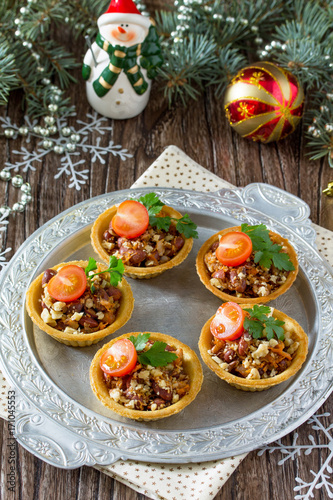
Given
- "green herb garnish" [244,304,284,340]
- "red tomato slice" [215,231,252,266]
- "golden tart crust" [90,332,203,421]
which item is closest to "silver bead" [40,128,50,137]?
"red tomato slice" [215,231,252,266]

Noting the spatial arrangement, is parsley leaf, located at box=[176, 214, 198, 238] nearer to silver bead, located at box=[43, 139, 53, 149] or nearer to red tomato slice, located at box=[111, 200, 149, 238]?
red tomato slice, located at box=[111, 200, 149, 238]

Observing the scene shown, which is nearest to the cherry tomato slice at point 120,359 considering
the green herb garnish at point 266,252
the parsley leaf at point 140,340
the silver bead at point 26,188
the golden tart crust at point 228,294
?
the parsley leaf at point 140,340

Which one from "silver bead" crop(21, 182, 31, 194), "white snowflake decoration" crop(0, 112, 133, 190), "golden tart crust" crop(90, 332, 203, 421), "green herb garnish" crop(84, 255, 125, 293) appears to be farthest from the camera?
"white snowflake decoration" crop(0, 112, 133, 190)

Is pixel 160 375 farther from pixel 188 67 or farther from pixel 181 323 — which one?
pixel 188 67

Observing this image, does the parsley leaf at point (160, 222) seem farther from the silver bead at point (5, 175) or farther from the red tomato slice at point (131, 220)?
the silver bead at point (5, 175)

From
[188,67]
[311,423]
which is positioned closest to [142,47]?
[188,67]

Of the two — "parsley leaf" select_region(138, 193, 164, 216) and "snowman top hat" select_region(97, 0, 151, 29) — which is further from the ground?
"snowman top hat" select_region(97, 0, 151, 29)
